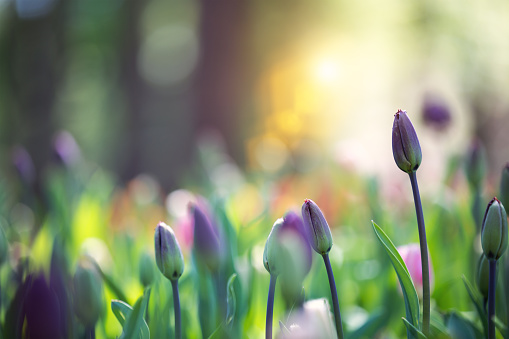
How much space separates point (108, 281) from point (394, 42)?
17.2 ft

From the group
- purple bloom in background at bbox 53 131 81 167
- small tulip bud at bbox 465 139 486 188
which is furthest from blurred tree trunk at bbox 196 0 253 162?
small tulip bud at bbox 465 139 486 188

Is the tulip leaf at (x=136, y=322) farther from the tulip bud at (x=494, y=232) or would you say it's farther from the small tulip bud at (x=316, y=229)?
the tulip bud at (x=494, y=232)

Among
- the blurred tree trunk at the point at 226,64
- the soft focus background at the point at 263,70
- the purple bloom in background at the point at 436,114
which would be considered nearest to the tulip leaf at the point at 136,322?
the purple bloom in background at the point at 436,114

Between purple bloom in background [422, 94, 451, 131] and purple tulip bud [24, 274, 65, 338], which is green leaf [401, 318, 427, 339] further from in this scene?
purple bloom in background [422, 94, 451, 131]

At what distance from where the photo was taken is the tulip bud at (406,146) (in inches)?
19.1

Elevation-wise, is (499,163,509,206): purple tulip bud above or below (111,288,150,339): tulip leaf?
above

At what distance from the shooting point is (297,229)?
1.61ft

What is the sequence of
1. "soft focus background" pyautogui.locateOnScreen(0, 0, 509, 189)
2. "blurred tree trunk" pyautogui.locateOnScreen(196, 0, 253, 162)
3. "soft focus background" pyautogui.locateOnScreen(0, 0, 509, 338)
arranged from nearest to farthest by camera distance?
"soft focus background" pyautogui.locateOnScreen(0, 0, 509, 338)
"soft focus background" pyautogui.locateOnScreen(0, 0, 509, 189)
"blurred tree trunk" pyautogui.locateOnScreen(196, 0, 253, 162)

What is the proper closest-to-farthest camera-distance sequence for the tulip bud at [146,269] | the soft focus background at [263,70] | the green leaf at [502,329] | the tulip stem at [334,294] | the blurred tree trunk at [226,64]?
the tulip stem at [334,294] → the green leaf at [502,329] → the tulip bud at [146,269] → the soft focus background at [263,70] → the blurred tree trunk at [226,64]

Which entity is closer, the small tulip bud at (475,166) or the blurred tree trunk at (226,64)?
the small tulip bud at (475,166)

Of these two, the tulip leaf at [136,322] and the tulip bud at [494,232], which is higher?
the tulip bud at [494,232]

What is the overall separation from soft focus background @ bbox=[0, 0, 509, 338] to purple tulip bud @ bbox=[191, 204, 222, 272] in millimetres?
98

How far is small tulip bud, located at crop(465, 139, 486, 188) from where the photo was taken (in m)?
0.77

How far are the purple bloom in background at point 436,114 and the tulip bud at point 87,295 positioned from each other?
89cm
